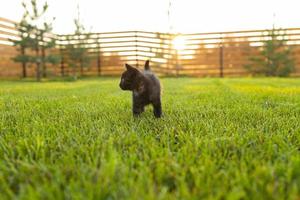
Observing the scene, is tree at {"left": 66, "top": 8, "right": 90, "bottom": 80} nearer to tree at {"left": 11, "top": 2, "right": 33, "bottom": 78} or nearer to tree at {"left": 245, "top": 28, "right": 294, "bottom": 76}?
tree at {"left": 11, "top": 2, "right": 33, "bottom": 78}

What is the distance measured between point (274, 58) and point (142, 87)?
9.62 metres

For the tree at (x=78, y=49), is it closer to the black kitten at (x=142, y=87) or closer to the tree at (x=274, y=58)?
the tree at (x=274, y=58)

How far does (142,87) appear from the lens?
168 cm

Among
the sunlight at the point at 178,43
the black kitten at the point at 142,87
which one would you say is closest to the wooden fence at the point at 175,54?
the sunlight at the point at 178,43

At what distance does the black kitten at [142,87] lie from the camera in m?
1.69

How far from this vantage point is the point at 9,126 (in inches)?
58.0

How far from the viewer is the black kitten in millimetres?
1688

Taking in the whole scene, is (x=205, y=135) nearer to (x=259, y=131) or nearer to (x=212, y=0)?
(x=259, y=131)

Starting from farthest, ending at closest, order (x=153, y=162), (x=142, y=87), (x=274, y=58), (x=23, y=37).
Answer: (x=274, y=58) → (x=23, y=37) → (x=142, y=87) → (x=153, y=162)

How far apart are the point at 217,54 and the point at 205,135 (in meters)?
10.3

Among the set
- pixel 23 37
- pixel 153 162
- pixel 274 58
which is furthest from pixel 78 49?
pixel 153 162

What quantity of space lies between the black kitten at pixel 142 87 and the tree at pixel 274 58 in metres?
9.52

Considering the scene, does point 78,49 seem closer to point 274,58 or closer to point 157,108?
point 274,58

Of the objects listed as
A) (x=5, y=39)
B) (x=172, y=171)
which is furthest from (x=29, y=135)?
(x=5, y=39)
